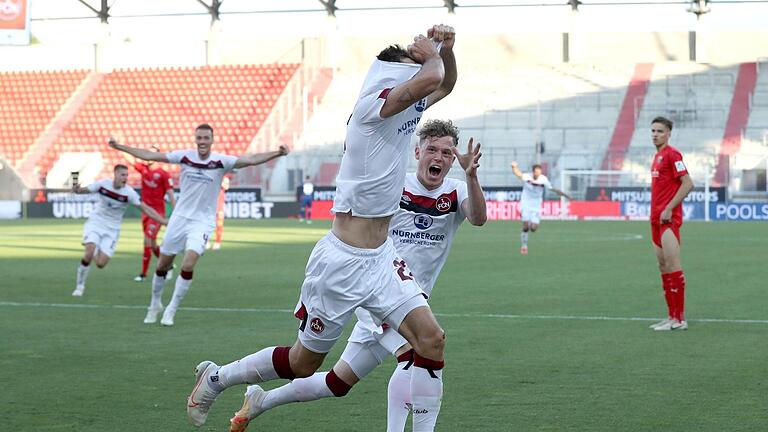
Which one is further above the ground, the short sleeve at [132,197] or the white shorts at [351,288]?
the short sleeve at [132,197]

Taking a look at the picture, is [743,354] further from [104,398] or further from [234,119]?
[234,119]

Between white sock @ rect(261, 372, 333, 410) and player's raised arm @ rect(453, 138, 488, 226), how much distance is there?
1247 mm

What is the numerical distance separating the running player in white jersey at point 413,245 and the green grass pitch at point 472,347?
0.50 m

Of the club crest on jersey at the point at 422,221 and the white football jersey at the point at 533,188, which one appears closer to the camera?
the club crest on jersey at the point at 422,221

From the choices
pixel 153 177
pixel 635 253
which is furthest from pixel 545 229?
pixel 153 177

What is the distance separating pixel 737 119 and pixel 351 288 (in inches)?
1831

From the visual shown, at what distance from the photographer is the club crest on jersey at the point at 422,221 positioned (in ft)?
23.6

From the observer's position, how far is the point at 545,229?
36938mm

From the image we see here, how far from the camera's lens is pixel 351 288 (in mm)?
6324

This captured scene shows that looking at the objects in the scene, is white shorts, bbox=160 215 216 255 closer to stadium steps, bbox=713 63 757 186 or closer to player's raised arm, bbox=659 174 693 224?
player's raised arm, bbox=659 174 693 224

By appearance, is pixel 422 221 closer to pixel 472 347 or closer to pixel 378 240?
pixel 378 240

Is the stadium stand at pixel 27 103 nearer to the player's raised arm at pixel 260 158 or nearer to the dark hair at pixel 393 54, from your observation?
the player's raised arm at pixel 260 158

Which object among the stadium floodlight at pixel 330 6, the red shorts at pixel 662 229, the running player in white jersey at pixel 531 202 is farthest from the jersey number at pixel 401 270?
the stadium floodlight at pixel 330 6

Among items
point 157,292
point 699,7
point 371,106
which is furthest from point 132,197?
point 699,7
